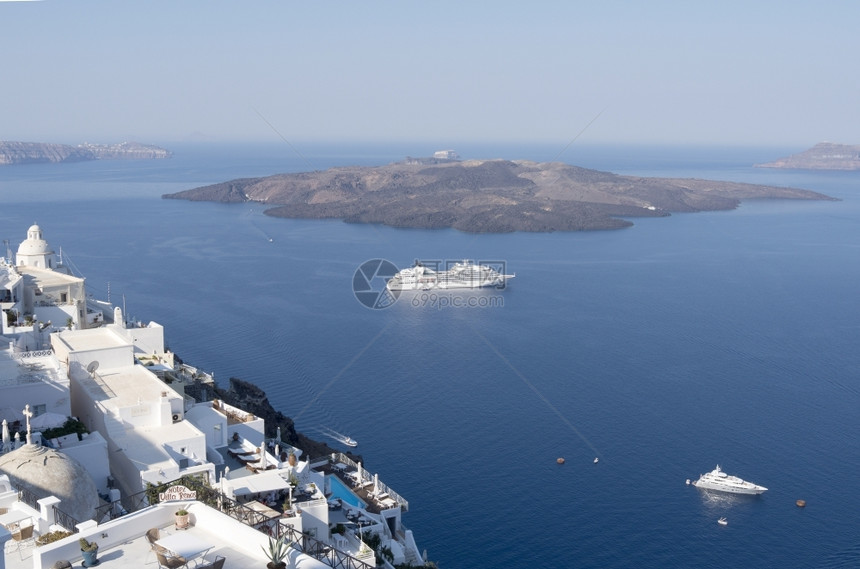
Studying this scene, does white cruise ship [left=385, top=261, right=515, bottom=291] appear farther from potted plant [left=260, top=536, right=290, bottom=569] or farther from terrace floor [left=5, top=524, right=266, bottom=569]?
potted plant [left=260, top=536, right=290, bottom=569]

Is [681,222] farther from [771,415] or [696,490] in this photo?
[696,490]

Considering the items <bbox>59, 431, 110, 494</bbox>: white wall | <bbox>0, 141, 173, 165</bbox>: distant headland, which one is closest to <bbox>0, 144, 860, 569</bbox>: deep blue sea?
<bbox>59, 431, 110, 494</bbox>: white wall

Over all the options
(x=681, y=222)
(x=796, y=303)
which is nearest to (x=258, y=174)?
(x=681, y=222)

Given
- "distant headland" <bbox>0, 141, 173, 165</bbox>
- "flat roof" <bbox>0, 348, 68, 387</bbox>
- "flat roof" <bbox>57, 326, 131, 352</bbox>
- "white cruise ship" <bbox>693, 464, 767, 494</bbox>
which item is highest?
"distant headland" <bbox>0, 141, 173, 165</bbox>

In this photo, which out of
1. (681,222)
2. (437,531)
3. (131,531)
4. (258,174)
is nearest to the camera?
(131,531)

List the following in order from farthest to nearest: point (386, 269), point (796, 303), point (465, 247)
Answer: point (465, 247)
point (386, 269)
point (796, 303)
